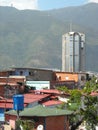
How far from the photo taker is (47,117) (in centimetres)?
1967

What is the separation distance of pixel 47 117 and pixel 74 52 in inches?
3446

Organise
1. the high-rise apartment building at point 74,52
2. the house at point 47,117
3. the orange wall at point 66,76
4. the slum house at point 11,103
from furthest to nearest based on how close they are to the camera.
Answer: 1. the high-rise apartment building at point 74,52
2. the orange wall at point 66,76
3. the slum house at point 11,103
4. the house at point 47,117

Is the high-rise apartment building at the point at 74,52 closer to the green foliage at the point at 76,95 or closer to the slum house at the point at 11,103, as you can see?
the slum house at the point at 11,103

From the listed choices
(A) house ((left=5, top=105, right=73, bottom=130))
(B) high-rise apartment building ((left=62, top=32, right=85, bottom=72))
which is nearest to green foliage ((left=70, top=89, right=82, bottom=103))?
(A) house ((left=5, top=105, right=73, bottom=130))

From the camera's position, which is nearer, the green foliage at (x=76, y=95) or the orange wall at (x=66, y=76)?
the green foliage at (x=76, y=95)

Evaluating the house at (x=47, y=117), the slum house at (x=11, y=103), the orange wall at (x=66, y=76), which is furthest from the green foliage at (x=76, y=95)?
the orange wall at (x=66, y=76)

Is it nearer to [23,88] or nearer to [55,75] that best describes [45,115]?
[23,88]

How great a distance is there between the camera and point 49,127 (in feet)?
65.5

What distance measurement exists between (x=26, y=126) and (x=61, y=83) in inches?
1527

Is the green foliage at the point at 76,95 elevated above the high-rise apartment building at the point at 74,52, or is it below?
above

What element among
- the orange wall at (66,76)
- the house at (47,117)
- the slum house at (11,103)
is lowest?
the orange wall at (66,76)

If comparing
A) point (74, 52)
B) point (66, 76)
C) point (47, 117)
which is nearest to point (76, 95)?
point (47, 117)

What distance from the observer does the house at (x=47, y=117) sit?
19516mm

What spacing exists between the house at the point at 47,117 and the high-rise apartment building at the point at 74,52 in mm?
85651
